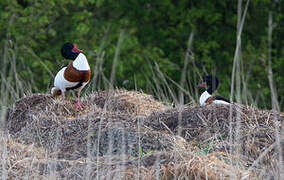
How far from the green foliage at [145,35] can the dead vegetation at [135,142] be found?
19.7 ft

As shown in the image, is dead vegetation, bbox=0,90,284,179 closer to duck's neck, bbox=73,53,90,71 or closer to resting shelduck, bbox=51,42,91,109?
resting shelduck, bbox=51,42,91,109

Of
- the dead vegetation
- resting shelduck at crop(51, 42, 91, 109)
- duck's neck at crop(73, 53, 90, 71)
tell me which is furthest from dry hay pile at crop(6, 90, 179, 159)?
duck's neck at crop(73, 53, 90, 71)

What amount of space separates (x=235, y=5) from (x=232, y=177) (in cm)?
1167

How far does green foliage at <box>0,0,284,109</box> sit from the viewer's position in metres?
12.8

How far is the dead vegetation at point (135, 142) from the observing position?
397 cm

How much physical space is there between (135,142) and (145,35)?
10117 mm

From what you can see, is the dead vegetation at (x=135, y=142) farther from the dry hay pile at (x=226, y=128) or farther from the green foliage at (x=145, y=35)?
the green foliage at (x=145, y=35)

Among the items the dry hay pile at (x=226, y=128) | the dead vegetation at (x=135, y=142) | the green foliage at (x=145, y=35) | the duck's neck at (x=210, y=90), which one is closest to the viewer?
the dead vegetation at (x=135, y=142)

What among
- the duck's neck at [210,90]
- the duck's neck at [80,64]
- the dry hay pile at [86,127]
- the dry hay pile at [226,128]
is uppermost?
the duck's neck at [80,64]

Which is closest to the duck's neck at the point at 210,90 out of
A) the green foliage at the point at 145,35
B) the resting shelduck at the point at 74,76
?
the resting shelduck at the point at 74,76

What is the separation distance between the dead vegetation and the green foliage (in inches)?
236

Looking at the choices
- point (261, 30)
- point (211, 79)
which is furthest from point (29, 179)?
point (261, 30)

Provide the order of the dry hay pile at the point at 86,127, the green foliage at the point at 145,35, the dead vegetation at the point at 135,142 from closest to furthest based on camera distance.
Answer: the dead vegetation at the point at 135,142
the dry hay pile at the point at 86,127
the green foliage at the point at 145,35

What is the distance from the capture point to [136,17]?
1528 centimetres
